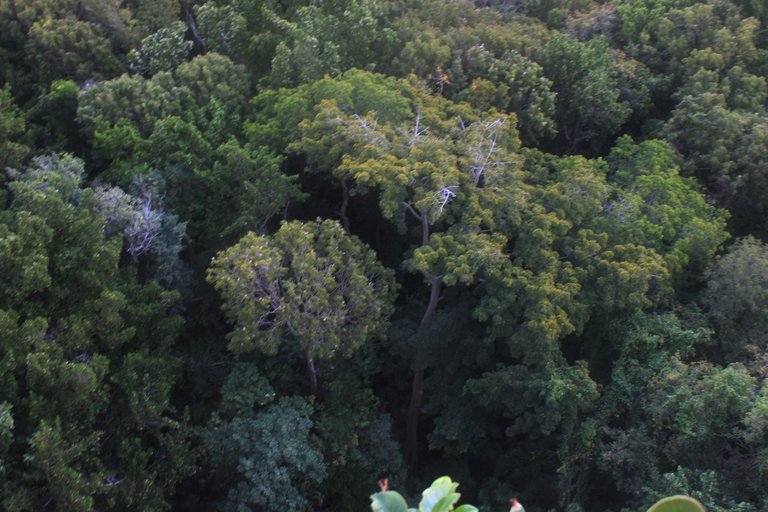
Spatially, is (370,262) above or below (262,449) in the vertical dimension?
above

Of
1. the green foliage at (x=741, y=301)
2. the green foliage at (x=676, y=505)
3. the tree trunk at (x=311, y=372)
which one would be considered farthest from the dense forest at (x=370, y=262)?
the green foliage at (x=676, y=505)

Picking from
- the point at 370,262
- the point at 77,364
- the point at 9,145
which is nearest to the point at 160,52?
the point at 9,145

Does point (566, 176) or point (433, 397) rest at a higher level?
point (566, 176)

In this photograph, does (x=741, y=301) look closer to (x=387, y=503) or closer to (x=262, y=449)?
(x=262, y=449)

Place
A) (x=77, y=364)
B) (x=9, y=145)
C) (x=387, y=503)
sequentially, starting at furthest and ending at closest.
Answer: (x=9, y=145) < (x=77, y=364) < (x=387, y=503)

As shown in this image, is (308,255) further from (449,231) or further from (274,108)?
(274,108)

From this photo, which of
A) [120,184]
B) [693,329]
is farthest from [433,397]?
[120,184]

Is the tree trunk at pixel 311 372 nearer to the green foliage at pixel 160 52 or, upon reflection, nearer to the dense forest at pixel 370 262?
the dense forest at pixel 370 262

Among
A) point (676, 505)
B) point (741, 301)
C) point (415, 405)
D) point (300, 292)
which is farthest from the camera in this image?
point (415, 405)
